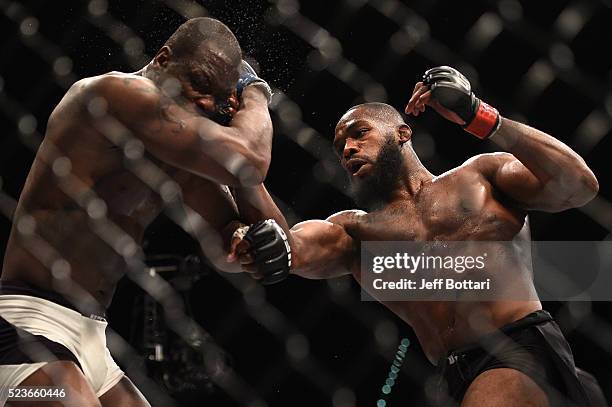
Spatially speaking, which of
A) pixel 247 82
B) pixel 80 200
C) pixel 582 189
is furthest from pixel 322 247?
pixel 80 200

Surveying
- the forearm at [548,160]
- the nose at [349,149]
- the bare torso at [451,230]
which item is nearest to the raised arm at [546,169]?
the forearm at [548,160]

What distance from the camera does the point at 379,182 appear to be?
2252 mm

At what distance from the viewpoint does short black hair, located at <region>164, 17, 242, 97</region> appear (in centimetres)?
171

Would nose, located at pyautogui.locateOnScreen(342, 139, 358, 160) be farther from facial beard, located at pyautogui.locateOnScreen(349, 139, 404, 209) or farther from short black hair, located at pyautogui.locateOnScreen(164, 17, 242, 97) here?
short black hair, located at pyautogui.locateOnScreen(164, 17, 242, 97)

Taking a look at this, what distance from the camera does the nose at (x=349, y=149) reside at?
7.36ft

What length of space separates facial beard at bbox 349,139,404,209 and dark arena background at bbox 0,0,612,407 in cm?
65

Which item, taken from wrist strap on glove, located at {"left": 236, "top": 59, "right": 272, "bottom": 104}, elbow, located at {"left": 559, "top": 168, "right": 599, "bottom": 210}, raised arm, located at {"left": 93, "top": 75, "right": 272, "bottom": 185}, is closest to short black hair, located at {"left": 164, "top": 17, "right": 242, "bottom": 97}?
wrist strap on glove, located at {"left": 236, "top": 59, "right": 272, "bottom": 104}

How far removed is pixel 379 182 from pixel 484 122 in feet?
1.37

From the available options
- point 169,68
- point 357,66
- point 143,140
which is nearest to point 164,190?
point 143,140

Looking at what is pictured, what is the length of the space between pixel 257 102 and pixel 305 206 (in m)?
2.17

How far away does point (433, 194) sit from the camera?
2.19 m

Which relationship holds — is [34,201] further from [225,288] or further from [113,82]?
[225,288]

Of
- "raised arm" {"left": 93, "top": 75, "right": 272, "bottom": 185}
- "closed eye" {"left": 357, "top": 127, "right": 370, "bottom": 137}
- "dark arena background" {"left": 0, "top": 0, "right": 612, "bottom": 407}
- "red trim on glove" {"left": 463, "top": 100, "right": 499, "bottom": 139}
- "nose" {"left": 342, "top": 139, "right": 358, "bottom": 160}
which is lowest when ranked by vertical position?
"dark arena background" {"left": 0, "top": 0, "right": 612, "bottom": 407}

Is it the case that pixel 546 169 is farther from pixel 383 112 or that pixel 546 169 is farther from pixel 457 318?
pixel 383 112
